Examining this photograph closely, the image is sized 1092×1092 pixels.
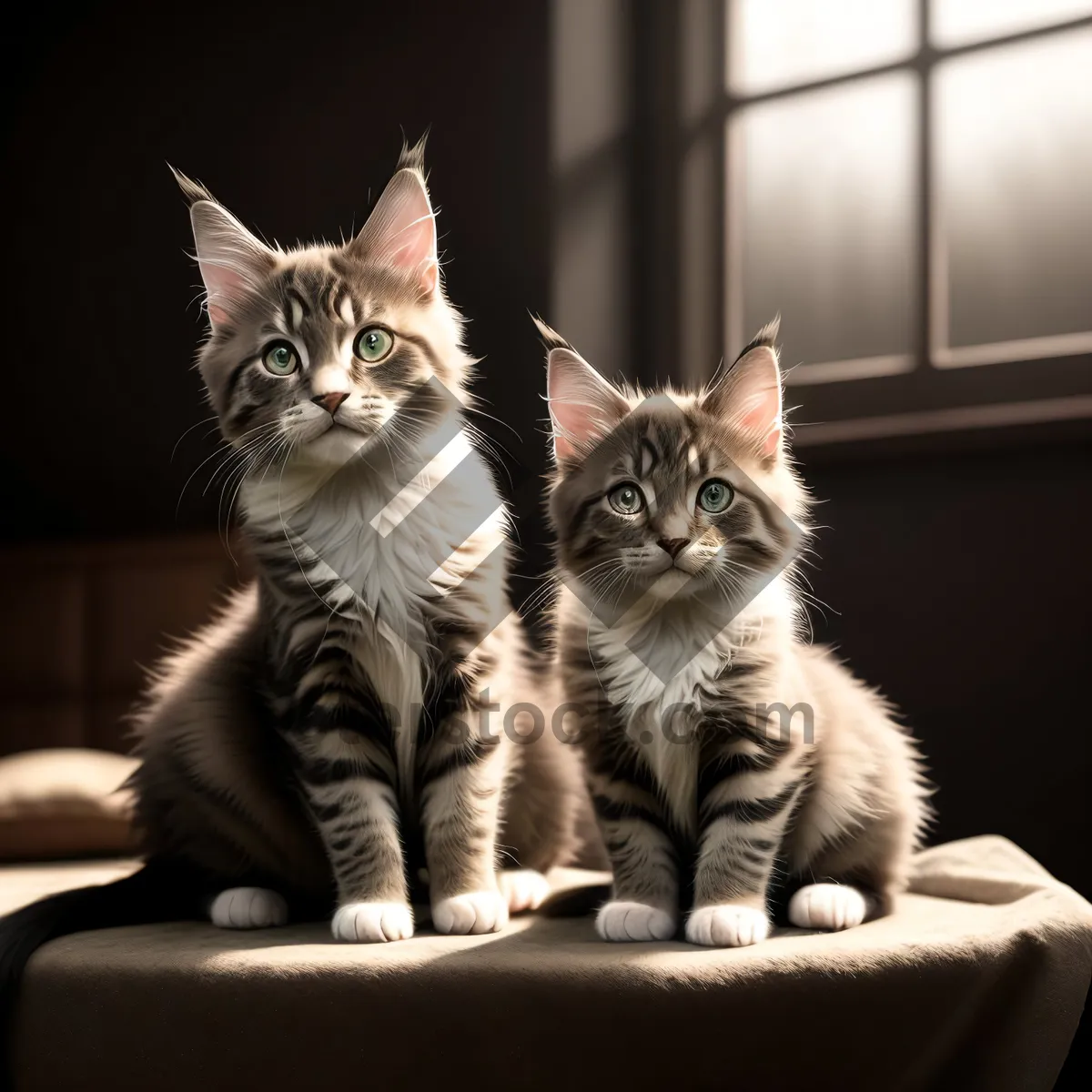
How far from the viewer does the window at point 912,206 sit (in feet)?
6.93

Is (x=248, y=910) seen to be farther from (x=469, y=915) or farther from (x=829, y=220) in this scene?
(x=829, y=220)

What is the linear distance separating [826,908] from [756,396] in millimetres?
598

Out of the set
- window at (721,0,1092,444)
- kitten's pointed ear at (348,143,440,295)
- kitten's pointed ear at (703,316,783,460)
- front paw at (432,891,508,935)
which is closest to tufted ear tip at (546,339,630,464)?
kitten's pointed ear at (703,316,783,460)

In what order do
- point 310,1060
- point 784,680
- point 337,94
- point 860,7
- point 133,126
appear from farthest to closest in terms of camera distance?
point 133,126, point 337,94, point 860,7, point 784,680, point 310,1060

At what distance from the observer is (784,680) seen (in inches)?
52.1

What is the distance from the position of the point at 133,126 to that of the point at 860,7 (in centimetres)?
171

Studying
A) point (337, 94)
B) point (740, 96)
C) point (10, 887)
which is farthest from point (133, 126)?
point (10, 887)

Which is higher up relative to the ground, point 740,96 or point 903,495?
point 740,96

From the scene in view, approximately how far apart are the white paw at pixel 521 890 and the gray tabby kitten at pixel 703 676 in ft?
0.62

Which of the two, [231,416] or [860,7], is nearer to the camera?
[231,416]

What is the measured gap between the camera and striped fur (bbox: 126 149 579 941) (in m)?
1.34

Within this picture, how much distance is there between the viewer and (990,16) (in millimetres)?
2186

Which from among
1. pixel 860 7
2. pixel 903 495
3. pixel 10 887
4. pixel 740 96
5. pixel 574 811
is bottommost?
pixel 10 887

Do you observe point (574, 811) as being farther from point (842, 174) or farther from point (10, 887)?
point (842, 174)
